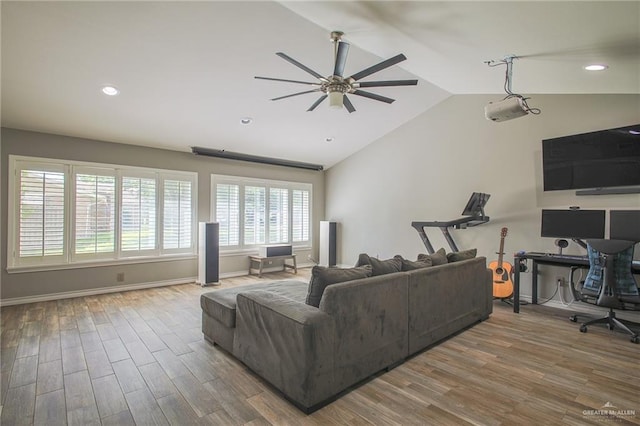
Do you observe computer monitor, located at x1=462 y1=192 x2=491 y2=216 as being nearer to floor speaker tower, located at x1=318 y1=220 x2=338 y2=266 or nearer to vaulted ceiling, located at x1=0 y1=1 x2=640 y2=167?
vaulted ceiling, located at x1=0 y1=1 x2=640 y2=167

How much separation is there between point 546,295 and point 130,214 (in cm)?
655

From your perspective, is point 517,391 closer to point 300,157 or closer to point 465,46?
point 465,46

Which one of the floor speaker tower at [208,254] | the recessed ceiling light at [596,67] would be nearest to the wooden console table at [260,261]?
the floor speaker tower at [208,254]

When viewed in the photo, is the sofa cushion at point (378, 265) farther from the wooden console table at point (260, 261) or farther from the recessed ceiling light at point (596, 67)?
the wooden console table at point (260, 261)

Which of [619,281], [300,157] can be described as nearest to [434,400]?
[619,281]

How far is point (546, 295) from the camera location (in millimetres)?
4535

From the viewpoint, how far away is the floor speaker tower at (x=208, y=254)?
557 centimetres

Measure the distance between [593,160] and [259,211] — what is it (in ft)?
18.4

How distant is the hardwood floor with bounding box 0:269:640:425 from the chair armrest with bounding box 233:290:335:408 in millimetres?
129

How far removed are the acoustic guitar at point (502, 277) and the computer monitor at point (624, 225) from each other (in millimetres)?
1193

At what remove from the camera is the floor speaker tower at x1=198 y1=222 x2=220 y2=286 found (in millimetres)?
5570

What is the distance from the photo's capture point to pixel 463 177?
546 centimetres

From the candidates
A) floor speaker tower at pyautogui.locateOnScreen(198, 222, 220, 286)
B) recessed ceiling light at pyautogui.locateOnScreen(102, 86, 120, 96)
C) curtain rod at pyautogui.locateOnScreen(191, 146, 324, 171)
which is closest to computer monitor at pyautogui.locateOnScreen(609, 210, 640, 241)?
curtain rod at pyautogui.locateOnScreen(191, 146, 324, 171)

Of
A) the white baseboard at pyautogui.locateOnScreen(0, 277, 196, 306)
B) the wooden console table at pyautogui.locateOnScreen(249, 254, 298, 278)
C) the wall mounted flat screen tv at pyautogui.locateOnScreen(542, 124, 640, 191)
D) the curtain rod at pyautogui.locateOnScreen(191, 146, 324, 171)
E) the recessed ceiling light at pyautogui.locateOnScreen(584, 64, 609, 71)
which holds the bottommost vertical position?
the white baseboard at pyautogui.locateOnScreen(0, 277, 196, 306)
